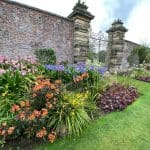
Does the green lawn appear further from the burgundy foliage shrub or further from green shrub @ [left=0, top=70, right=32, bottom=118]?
green shrub @ [left=0, top=70, right=32, bottom=118]

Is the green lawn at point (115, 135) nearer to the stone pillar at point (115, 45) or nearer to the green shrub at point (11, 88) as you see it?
the green shrub at point (11, 88)

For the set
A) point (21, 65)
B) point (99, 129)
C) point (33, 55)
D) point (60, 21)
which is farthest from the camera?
point (60, 21)

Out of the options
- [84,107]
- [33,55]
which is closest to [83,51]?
[33,55]

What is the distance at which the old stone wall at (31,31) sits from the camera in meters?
6.85

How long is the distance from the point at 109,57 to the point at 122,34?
1.58 m

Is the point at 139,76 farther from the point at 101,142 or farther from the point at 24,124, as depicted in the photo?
the point at 24,124

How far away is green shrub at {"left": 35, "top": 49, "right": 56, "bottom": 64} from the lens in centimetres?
772

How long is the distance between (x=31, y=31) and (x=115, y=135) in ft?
17.9

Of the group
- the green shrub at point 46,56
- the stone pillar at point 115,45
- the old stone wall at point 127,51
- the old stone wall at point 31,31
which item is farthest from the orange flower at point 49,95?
the old stone wall at point 127,51

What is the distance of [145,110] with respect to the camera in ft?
16.0

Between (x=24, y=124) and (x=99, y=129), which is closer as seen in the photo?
(x=24, y=124)

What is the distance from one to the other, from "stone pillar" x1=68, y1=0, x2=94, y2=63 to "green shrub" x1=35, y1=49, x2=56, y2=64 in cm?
127

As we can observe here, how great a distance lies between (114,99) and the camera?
481cm

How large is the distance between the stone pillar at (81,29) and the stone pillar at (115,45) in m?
3.04
